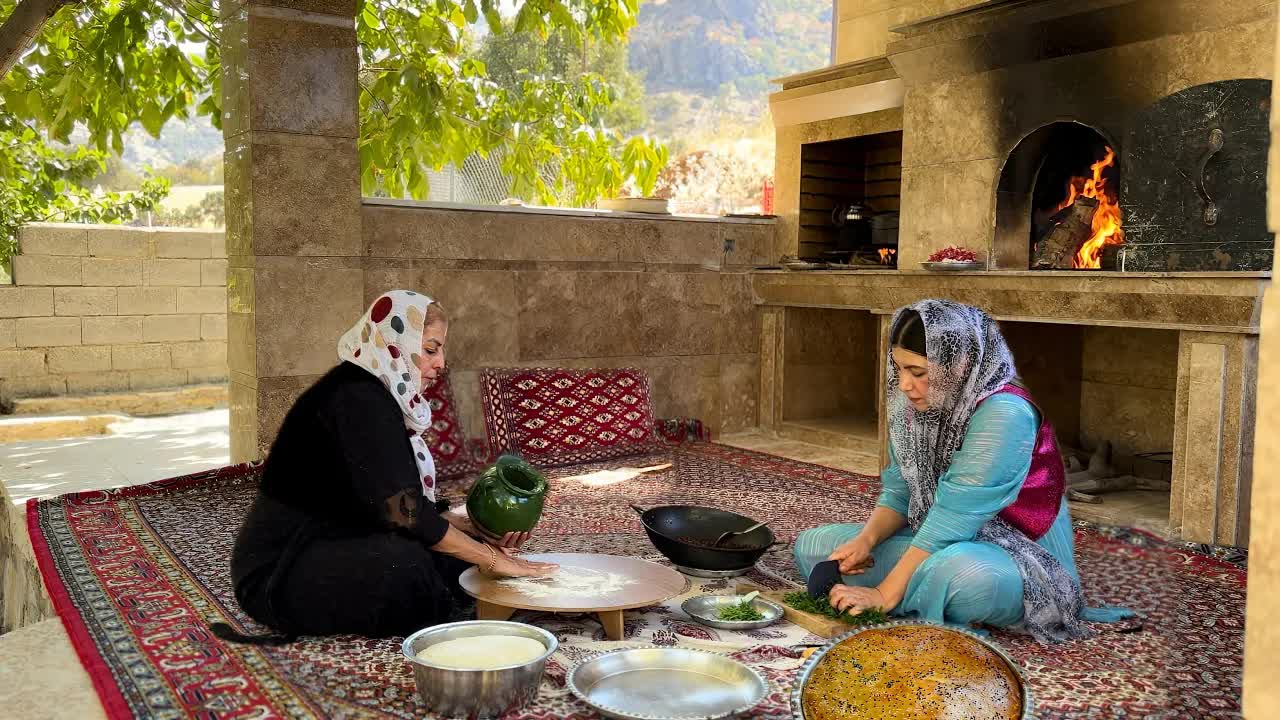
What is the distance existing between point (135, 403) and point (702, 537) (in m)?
7.84

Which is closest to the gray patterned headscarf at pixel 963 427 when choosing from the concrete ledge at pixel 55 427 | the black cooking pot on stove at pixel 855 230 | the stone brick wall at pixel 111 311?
the black cooking pot on stove at pixel 855 230

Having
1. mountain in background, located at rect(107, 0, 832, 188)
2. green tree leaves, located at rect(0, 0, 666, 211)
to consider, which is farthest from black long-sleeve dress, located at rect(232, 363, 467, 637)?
mountain in background, located at rect(107, 0, 832, 188)

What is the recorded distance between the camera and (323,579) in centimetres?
270

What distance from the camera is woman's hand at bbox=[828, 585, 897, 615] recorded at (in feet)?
9.05

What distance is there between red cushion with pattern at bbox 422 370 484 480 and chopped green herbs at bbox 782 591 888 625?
2636mm

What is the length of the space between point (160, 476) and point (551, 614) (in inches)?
172

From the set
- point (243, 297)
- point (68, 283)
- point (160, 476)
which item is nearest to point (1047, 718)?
point (243, 297)

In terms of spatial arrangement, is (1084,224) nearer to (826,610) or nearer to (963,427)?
(963,427)

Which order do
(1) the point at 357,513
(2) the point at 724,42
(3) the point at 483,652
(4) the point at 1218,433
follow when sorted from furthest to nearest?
(2) the point at 724,42
(4) the point at 1218,433
(1) the point at 357,513
(3) the point at 483,652

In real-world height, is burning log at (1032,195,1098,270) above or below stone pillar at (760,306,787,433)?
above

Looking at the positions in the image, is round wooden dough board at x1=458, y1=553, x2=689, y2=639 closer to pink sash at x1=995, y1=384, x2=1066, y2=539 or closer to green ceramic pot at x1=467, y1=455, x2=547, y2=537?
green ceramic pot at x1=467, y1=455, x2=547, y2=537

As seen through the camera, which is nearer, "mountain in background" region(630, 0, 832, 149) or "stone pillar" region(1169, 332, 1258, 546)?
"stone pillar" region(1169, 332, 1258, 546)

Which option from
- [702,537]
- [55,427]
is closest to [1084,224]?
[702,537]

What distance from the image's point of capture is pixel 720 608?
9.81 ft
